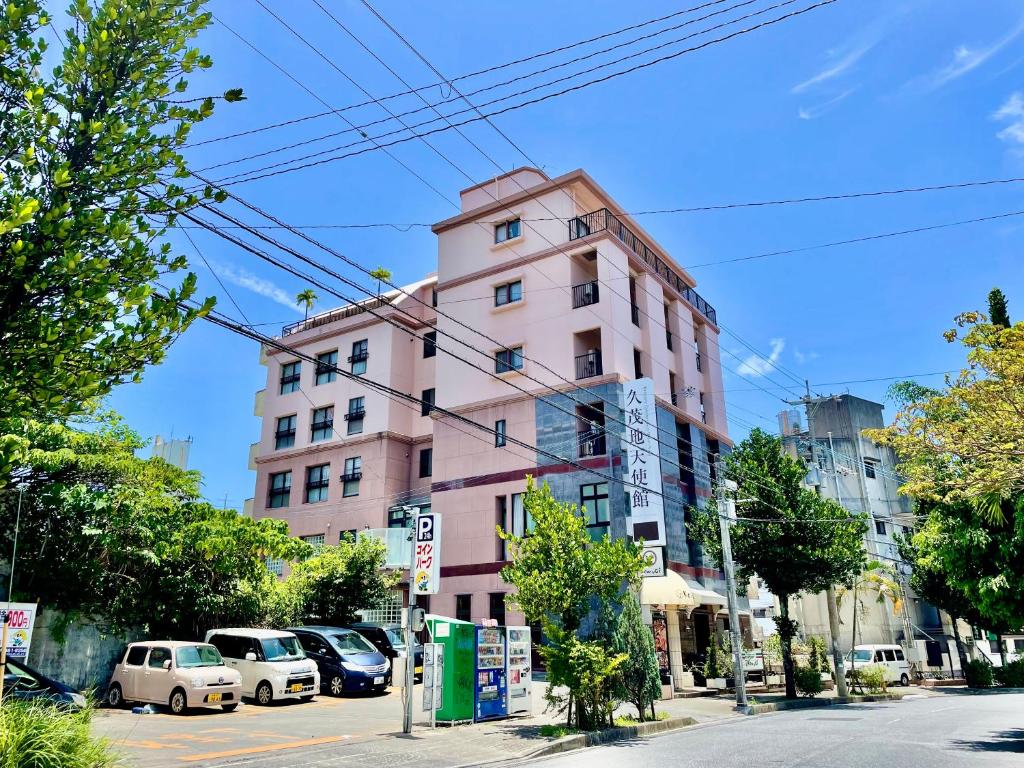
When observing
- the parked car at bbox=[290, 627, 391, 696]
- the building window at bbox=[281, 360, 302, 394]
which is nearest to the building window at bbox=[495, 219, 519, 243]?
the building window at bbox=[281, 360, 302, 394]

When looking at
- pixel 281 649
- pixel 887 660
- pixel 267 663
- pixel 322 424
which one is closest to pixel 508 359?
pixel 322 424

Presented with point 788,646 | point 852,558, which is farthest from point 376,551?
point 852,558

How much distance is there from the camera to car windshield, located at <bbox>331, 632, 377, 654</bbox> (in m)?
22.5

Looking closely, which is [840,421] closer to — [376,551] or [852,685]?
[852,685]

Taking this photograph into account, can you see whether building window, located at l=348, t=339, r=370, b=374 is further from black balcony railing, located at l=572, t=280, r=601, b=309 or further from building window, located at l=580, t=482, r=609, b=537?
building window, located at l=580, t=482, r=609, b=537

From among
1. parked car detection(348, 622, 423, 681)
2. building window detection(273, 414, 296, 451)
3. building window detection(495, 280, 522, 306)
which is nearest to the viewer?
parked car detection(348, 622, 423, 681)

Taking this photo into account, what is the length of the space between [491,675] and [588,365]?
54.6 ft

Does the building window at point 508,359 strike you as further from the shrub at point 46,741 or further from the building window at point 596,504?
the shrub at point 46,741

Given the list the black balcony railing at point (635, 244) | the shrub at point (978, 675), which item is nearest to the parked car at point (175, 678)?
the black balcony railing at point (635, 244)

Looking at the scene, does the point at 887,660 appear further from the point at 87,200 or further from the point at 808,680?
the point at 87,200

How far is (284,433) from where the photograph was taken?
4122cm

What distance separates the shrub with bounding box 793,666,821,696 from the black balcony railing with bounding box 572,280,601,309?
54.5ft

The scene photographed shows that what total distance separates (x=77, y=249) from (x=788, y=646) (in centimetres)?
2606

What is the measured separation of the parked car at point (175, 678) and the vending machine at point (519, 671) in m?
6.74
